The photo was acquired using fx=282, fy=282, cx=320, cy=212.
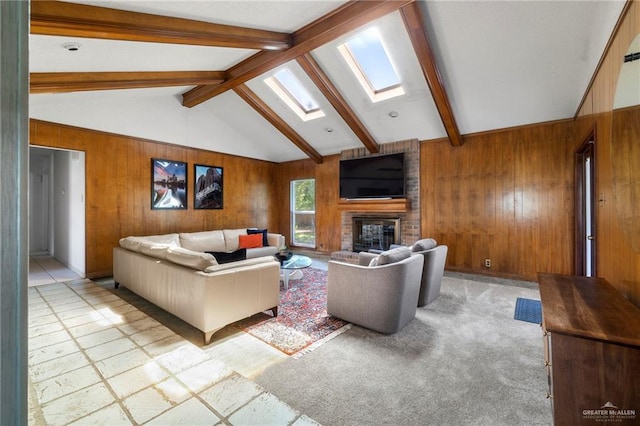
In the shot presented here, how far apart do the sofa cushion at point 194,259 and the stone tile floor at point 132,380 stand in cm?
62

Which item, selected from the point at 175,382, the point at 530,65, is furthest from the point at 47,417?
the point at 530,65

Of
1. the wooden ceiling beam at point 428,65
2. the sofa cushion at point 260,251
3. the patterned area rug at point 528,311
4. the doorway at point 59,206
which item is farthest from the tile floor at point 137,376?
the wooden ceiling beam at point 428,65

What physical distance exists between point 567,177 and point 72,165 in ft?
25.8

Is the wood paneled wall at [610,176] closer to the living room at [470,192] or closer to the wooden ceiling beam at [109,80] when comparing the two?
the living room at [470,192]

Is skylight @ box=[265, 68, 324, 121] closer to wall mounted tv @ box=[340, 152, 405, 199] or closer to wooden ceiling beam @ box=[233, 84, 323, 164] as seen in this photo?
wooden ceiling beam @ box=[233, 84, 323, 164]

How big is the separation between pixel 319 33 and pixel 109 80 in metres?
2.64

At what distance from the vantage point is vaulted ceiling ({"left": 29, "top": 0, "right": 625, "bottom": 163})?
101 inches

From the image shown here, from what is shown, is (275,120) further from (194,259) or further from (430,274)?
(430,274)

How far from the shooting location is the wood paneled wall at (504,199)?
13.9 feet

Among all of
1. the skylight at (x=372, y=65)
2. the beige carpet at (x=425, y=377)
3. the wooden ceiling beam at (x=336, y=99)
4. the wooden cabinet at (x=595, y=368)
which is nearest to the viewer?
the wooden cabinet at (x=595, y=368)

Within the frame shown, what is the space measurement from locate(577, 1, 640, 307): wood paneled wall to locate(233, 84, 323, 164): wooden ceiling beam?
480 cm

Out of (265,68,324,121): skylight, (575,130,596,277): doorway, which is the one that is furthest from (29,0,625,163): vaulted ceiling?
(575,130,596,277): doorway

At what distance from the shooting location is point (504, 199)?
4695 millimetres

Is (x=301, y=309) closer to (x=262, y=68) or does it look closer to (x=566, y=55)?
(x=262, y=68)
